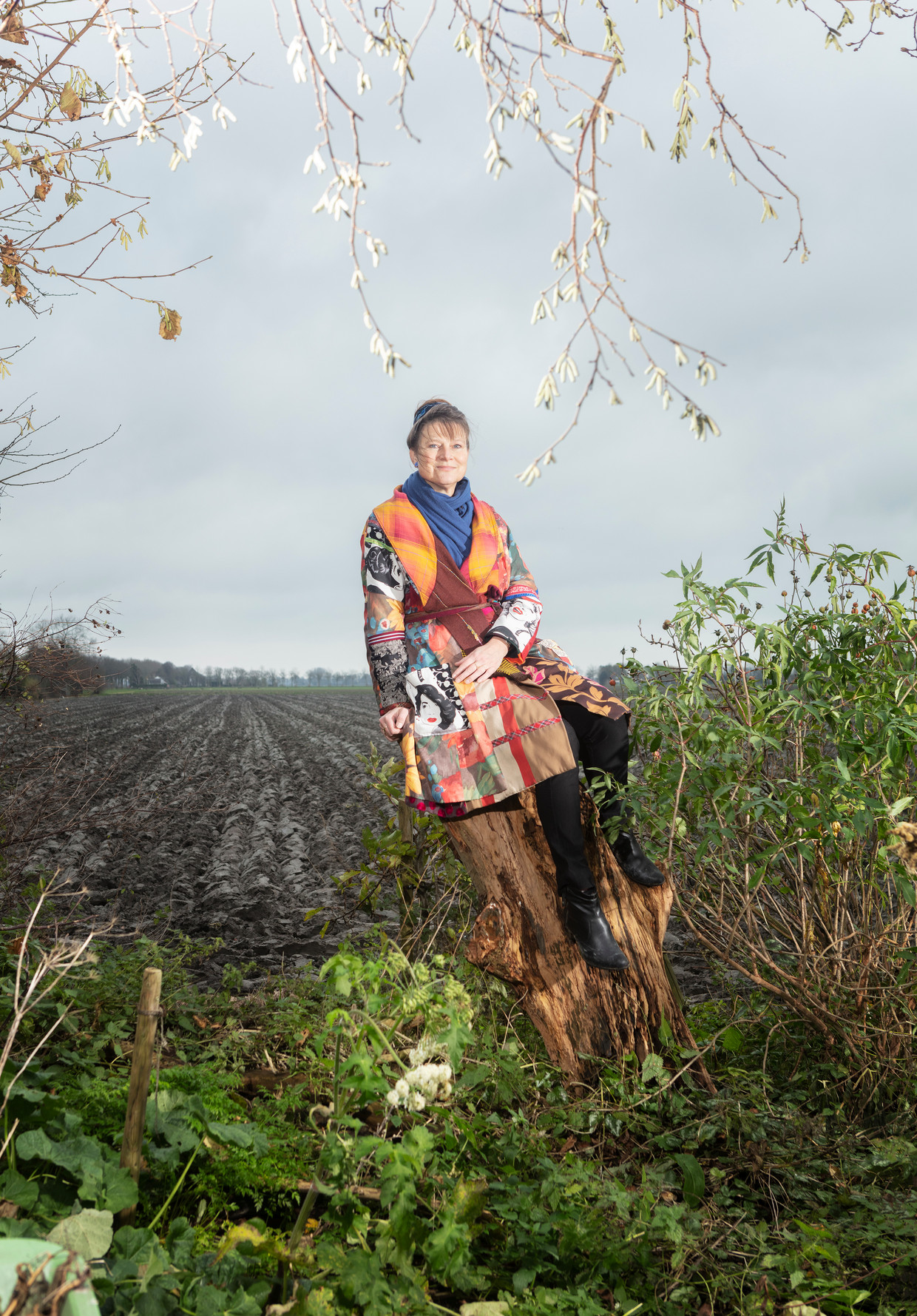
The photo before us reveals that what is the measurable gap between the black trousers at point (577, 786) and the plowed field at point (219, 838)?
1706 millimetres

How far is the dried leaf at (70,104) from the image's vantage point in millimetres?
3279

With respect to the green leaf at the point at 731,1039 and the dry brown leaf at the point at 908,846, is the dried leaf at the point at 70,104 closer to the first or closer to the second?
the dry brown leaf at the point at 908,846

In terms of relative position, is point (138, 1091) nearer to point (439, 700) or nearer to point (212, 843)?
point (439, 700)

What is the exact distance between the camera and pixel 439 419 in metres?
3.27

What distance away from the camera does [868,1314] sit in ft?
7.07

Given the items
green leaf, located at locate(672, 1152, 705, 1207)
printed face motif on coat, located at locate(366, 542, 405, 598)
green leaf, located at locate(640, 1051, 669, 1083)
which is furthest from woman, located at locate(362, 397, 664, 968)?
green leaf, located at locate(672, 1152, 705, 1207)

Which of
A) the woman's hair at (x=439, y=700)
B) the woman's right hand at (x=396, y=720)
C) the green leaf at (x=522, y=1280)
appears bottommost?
the green leaf at (x=522, y=1280)

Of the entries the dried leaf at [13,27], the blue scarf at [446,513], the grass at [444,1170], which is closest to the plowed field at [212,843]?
the grass at [444,1170]

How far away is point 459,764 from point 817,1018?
1.84 meters

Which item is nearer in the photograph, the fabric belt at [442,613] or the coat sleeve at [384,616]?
the coat sleeve at [384,616]

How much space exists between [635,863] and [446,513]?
1.65 m

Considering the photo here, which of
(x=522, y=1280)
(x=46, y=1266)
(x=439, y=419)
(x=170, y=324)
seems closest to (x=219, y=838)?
(x=170, y=324)

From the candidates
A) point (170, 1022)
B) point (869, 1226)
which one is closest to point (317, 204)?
point (170, 1022)

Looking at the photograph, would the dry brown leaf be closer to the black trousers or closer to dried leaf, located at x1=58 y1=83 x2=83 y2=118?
the black trousers
